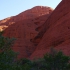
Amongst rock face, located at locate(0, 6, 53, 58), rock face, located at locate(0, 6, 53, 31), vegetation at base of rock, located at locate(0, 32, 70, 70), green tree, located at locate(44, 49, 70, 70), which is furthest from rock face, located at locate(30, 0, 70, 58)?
rock face, located at locate(0, 6, 53, 31)

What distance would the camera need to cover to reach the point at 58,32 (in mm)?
34969

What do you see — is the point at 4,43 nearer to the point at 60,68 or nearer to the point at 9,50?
the point at 9,50

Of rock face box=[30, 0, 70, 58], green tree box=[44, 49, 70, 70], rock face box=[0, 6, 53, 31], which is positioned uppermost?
rock face box=[0, 6, 53, 31]

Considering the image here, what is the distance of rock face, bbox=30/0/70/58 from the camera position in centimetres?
3234

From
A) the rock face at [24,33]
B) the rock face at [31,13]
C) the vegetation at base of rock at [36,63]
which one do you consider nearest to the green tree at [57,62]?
the vegetation at base of rock at [36,63]

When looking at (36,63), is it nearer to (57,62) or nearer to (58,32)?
(57,62)

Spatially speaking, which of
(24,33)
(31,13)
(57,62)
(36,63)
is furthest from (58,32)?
(31,13)

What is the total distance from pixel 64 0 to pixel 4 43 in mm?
34512

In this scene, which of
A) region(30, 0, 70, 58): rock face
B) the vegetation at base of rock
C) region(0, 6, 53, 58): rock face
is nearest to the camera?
the vegetation at base of rock

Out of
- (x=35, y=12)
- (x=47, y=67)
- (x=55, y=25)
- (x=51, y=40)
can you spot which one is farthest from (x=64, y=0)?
(x=35, y=12)

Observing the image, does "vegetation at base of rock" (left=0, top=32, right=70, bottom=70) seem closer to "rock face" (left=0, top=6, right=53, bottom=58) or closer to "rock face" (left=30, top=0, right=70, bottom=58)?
"rock face" (left=30, top=0, right=70, bottom=58)

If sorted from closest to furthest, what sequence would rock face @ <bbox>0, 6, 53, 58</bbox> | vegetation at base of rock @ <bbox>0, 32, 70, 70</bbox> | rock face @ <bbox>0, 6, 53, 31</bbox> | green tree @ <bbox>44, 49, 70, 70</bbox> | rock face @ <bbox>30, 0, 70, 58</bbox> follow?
vegetation at base of rock @ <bbox>0, 32, 70, 70</bbox> < green tree @ <bbox>44, 49, 70, 70</bbox> < rock face @ <bbox>30, 0, 70, 58</bbox> < rock face @ <bbox>0, 6, 53, 58</bbox> < rock face @ <bbox>0, 6, 53, 31</bbox>

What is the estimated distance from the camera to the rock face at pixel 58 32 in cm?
3234

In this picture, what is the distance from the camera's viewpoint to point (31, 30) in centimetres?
4875
